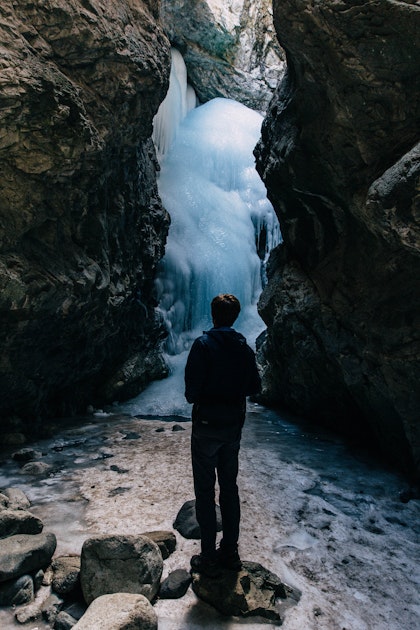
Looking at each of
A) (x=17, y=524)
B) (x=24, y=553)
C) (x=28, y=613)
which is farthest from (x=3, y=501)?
(x=28, y=613)

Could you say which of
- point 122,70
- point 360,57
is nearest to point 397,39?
point 360,57

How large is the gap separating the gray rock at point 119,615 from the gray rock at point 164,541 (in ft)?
2.78

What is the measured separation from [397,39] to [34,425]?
283 inches

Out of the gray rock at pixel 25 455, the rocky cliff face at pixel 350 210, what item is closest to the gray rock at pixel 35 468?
the gray rock at pixel 25 455

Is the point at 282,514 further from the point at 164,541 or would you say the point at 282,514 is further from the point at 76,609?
the point at 76,609

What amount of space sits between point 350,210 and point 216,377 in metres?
3.88

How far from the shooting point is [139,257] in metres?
10.2

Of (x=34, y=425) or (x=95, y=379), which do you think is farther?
(x=95, y=379)

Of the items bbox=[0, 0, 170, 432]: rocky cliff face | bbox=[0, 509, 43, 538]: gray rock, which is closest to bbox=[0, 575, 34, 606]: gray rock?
bbox=[0, 509, 43, 538]: gray rock

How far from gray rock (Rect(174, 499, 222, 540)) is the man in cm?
53

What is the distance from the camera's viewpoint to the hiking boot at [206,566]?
9.71ft

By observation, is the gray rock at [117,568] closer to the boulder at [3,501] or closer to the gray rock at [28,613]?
the gray rock at [28,613]

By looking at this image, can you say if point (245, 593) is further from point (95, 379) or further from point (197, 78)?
point (197, 78)

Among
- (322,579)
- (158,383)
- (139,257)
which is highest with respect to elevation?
(139,257)
